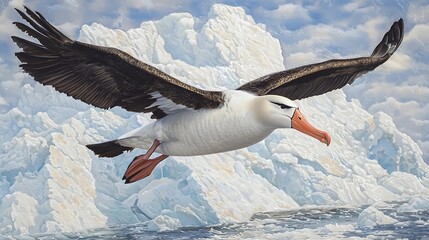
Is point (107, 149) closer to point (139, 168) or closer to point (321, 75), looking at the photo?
point (139, 168)

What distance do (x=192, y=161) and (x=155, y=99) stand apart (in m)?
34.7

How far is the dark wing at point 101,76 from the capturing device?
15.5 feet

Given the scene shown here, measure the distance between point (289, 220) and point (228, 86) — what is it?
46.4 ft

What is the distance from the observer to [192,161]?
39.7 meters

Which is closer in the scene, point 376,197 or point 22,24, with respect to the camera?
point 22,24

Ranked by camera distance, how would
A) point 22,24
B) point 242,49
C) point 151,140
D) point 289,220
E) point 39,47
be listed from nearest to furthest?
point 22,24 < point 39,47 < point 151,140 < point 242,49 < point 289,220

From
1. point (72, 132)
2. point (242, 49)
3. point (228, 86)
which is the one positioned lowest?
point (72, 132)

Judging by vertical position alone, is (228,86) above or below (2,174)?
above

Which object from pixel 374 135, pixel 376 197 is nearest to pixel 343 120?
pixel 374 135

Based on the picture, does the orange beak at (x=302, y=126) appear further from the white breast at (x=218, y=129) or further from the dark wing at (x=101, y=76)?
the dark wing at (x=101, y=76)

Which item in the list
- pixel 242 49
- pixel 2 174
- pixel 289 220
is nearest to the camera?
pixel 2 174

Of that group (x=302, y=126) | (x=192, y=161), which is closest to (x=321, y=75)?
(x=302, y=126)

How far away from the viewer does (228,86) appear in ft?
131

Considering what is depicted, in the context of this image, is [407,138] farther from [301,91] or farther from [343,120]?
[301,91]
